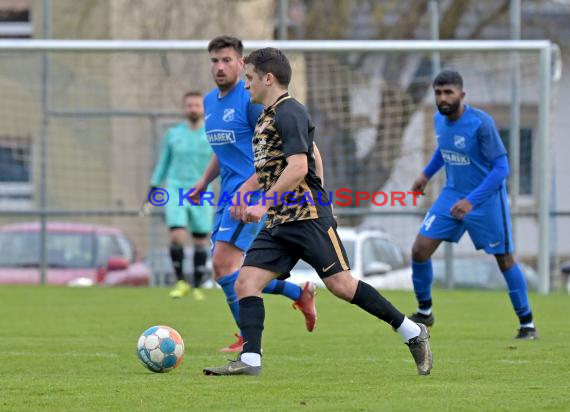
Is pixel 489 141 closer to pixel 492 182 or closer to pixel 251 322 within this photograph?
pixel 492 182

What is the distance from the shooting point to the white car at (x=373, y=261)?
17.8 m

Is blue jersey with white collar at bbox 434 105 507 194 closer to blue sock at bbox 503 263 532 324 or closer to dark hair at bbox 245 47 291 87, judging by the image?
blue sock at bbox 503 263 532 324

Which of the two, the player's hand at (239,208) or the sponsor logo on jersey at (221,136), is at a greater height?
the sponsor logo on jersey at (221,136)

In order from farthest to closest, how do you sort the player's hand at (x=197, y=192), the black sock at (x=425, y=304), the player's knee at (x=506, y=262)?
the black sock at (x=425, y=304), the player's knee at (x=506, y=262), the player's hand at (x=197, y=192)

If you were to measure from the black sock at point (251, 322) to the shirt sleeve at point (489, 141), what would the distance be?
342 cm

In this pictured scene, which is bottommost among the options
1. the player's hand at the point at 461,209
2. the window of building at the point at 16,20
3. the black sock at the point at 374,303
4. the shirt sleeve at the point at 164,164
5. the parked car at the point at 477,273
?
the parked car at the point at 477,273

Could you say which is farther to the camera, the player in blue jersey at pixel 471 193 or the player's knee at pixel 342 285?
the player in blue jersey at pixel 471 193

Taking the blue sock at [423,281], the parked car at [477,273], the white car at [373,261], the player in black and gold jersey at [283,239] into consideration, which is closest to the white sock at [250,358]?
the player in black and gold jersey at [283,239]

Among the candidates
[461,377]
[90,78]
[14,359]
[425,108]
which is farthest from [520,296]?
[90,78]

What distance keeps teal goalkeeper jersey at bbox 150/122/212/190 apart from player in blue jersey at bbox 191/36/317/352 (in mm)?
5818

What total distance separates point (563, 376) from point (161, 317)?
5790 mm

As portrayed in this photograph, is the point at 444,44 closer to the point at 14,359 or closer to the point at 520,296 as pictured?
the point at 520,296

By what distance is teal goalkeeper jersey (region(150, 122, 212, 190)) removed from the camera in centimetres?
1499

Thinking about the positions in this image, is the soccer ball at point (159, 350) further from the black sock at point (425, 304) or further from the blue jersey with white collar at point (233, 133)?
the black sock at point (425, 304)
